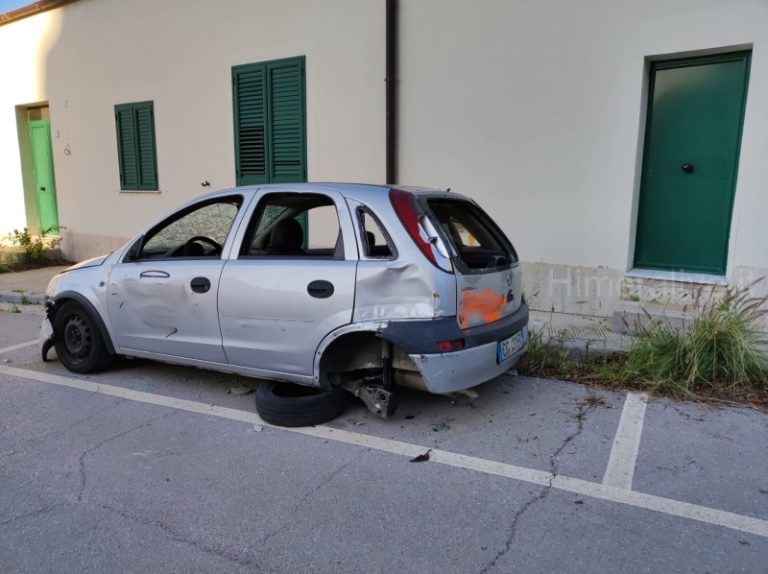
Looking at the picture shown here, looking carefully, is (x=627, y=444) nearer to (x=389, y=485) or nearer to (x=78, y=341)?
(x=389, y=485)

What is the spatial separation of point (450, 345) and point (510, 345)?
2.20 ft

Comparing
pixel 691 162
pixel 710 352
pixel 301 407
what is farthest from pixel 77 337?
pixel 691 162

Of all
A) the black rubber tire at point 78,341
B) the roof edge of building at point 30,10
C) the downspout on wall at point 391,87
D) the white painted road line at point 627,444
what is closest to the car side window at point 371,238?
the white painted road line at point 627,444

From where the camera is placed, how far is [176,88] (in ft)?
31.6

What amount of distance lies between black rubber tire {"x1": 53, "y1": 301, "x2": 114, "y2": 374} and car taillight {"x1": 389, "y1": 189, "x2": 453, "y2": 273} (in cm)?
292

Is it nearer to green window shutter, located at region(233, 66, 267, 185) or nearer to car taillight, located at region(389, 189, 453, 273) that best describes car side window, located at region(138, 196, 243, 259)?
car taillight, located at region(389, 189, 453, 273)

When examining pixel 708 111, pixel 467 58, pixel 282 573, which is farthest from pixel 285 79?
pixel 282 573

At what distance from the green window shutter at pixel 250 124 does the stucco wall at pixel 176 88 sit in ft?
0.64

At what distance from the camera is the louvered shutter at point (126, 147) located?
10.4m

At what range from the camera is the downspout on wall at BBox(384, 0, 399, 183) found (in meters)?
7.35

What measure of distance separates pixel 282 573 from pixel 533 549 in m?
1.13

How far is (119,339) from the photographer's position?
4.95 meters

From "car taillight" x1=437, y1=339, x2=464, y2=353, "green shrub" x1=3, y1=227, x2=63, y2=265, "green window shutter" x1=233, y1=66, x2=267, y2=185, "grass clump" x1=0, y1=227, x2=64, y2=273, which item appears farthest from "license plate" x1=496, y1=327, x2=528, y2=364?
"green shrub" x1=3, y1=227, x2=63, y2=265

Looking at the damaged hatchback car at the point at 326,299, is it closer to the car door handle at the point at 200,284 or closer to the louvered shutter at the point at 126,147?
the car door handle at the point at 200,284
